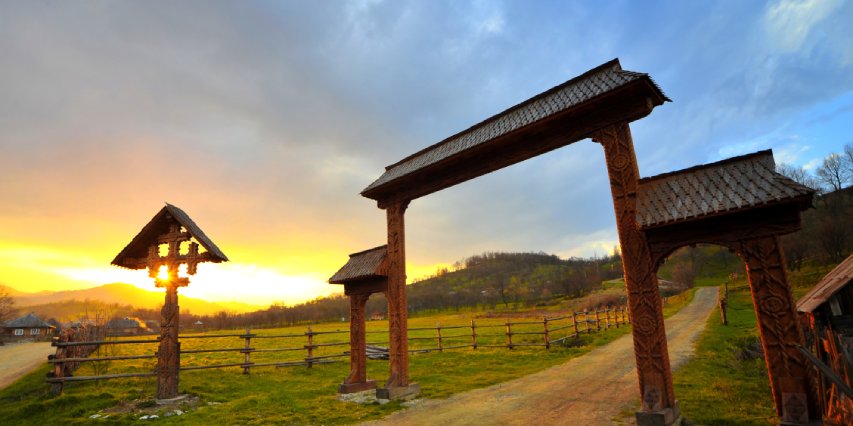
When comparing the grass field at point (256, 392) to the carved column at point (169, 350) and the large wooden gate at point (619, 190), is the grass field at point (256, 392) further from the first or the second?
the large wooden gate at point (619, 190)

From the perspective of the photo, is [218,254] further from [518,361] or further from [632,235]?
[518,361]

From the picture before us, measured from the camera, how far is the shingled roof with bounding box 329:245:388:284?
1080 centimetres

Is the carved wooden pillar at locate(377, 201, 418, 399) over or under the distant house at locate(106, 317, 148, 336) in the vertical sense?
over

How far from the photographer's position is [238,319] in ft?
246

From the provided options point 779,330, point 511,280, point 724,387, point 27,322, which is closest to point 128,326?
point 27,322

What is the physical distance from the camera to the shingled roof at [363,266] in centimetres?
1080

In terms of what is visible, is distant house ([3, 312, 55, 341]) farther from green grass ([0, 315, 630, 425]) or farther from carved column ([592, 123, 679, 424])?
carved column ([592, 123, 679, 424])

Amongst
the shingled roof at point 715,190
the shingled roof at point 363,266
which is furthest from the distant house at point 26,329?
the shingled roof at point 715,190

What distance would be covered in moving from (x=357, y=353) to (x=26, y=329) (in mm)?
58567

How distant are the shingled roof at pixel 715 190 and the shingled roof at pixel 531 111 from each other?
1592 mm

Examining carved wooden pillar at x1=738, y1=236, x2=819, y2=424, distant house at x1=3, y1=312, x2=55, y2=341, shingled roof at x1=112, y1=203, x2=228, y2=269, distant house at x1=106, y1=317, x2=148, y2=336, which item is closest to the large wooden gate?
carved wooden pillar at x1=738, y1=236, x2=819, y2=424

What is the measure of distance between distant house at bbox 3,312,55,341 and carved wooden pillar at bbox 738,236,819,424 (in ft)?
200

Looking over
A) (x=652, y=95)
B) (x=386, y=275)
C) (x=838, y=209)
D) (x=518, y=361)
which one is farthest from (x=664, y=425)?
(x=838, y=209)

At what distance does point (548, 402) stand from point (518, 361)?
23.5ft
